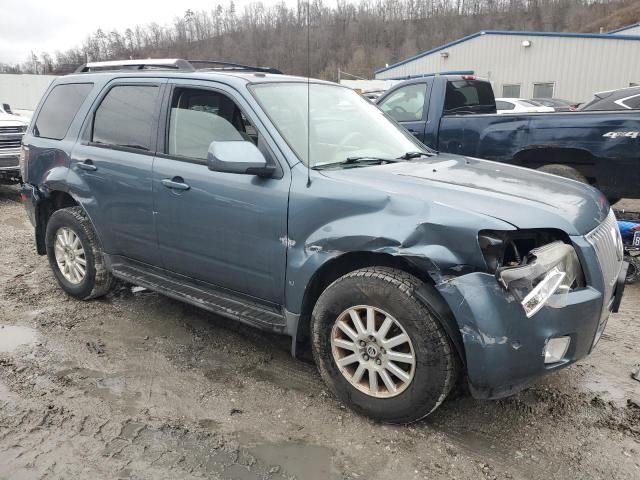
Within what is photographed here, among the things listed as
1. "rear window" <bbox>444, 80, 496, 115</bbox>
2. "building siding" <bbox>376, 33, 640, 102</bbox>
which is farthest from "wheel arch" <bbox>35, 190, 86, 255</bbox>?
"building siding" <bbox>376, 33, 640, 102</bbox>

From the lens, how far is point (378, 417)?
291 centimetres

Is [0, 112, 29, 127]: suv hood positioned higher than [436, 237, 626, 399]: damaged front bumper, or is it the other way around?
[0, 112, 29, 127]: suv hood

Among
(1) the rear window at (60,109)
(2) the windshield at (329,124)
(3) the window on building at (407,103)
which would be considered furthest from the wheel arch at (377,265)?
(3) the window on building at (407,103)

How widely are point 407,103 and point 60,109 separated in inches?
178

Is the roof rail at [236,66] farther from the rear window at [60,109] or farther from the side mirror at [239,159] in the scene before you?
the side mirror at [239,159]

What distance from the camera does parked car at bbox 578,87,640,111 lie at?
6354 millimetres

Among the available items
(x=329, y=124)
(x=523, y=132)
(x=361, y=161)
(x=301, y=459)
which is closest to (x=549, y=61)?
(x=523, y=132)

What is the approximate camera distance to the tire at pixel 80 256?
4.44 m

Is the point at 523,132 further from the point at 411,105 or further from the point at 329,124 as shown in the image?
the point at 329,124

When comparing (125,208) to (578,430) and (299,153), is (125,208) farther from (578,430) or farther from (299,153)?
(578,430)

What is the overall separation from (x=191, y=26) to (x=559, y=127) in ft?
28.3

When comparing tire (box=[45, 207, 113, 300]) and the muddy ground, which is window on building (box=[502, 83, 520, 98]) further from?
tire (box=[45, 207, 113, 300])

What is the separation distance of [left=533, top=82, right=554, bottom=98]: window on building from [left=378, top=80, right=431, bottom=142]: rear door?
935 inches

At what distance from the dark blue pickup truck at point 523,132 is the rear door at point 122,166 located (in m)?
4.09
